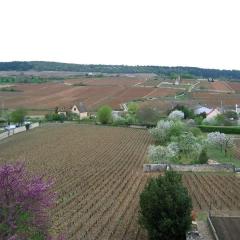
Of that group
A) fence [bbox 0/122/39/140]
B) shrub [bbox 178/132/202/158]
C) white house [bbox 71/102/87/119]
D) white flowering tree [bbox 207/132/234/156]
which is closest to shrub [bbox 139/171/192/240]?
shrub [bbox 178/132/202/158]

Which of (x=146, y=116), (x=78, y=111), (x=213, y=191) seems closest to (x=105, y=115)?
(x=146, y=116)

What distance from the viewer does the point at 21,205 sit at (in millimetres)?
13781

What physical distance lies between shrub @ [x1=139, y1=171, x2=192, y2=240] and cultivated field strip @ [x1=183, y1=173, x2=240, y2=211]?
6.76 m

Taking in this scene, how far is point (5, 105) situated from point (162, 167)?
205 ft

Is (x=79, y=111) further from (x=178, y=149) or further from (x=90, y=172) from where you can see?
(x=90, y=172)

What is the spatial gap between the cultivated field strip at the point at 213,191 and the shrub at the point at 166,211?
6760 millimetres

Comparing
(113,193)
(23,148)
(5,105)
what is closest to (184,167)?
(113,193)

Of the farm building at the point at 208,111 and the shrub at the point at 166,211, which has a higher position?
the shrub at the point at 166,211

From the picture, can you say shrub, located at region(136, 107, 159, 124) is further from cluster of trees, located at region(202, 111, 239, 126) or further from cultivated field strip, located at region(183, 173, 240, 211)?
cultivated field strip, located at region(183, 173, 240, 211)

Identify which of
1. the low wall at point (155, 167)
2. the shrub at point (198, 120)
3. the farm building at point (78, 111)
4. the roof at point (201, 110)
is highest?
the low wall at point (155, 167)

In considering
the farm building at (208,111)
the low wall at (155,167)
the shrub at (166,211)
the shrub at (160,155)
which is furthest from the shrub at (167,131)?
the shrub at (166,211)

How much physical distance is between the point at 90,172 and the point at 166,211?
16859mm

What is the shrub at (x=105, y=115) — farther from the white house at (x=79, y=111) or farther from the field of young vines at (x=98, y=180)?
the field of young vines at (x=98, y=180)

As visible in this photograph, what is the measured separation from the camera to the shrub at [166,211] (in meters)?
21.7
